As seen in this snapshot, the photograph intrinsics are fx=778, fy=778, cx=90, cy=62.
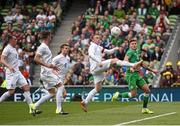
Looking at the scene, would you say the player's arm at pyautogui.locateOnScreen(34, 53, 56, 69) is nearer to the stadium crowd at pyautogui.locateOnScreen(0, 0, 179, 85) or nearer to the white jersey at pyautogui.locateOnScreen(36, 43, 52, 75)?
the white jersey at pyautogui.locateOnScreen(36, 43, 52, 75)

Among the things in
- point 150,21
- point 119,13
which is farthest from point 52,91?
point 119,13

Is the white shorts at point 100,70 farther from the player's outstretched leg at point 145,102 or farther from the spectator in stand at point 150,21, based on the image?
the spectator in stand at point 150,21

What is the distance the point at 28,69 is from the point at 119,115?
634 inches

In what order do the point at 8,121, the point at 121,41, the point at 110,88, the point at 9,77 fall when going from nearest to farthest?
the point at 8,121 → the point at 9,77 → the point at 110,88 → the point at 121,41

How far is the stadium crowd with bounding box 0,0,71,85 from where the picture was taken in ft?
128

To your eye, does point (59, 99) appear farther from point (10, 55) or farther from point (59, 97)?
point (10, 55)

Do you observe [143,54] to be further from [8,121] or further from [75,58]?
[8,121]

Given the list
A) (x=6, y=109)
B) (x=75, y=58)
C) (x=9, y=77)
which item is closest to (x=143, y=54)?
(x=75, y=58)

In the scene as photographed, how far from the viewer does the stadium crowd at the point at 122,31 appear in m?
35.7

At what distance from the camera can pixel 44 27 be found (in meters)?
40.8

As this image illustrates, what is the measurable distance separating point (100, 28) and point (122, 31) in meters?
1.52

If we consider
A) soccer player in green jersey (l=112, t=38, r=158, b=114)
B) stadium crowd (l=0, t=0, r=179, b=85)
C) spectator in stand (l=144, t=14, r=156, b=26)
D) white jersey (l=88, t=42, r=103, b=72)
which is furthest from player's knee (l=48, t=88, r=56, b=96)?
spectator in stand (l=144, t=14, r=156, b=26)

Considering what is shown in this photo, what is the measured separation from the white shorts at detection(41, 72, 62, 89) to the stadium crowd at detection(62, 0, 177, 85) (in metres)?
11.4

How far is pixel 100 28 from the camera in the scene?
38531 millimetres
